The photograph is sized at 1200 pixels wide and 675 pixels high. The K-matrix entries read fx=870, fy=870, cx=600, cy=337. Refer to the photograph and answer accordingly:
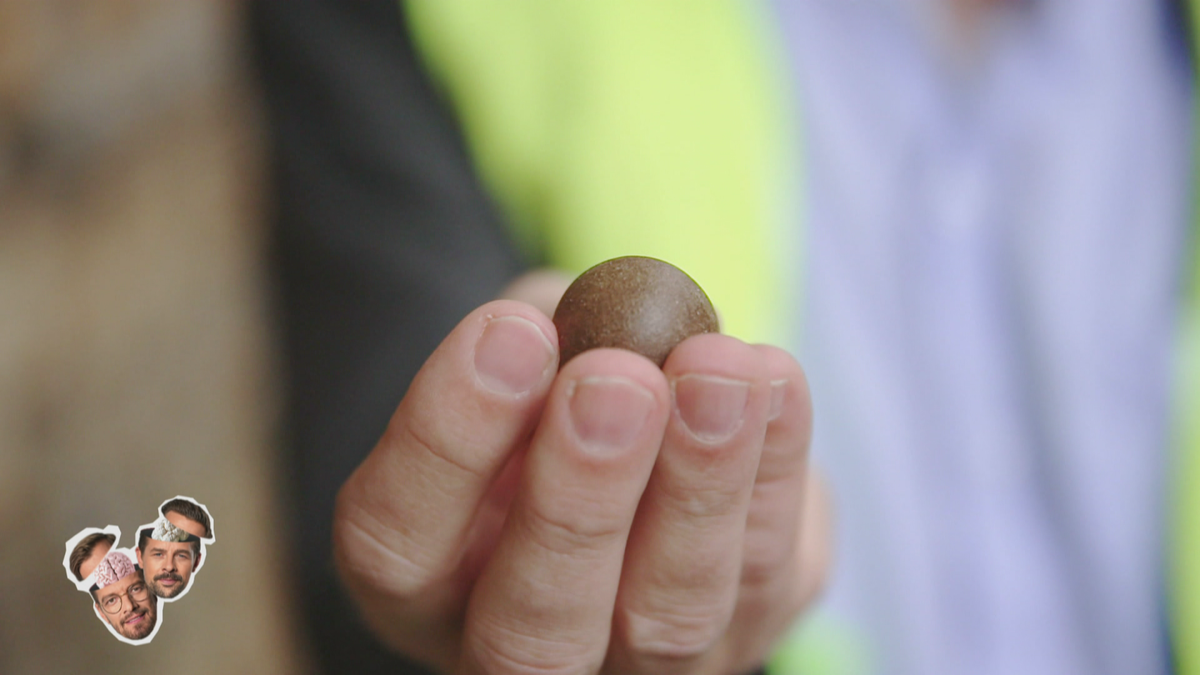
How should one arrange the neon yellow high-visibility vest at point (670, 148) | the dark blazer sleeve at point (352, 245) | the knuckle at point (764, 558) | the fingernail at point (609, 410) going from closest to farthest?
the fingernail at point (609, 410) → the knuckle at point (764, 558) → the dark blazer sleeve at point (352, 245) → the neon yellow high-visibility vest at point (670, 148)

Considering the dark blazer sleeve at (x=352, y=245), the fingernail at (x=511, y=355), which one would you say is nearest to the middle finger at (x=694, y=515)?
the fingernail at (x=511, y=355)

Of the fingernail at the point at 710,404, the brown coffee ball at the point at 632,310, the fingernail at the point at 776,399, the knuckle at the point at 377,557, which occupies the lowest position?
the knuckle at the point at 377,557

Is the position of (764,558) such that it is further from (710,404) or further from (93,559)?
(93,559)

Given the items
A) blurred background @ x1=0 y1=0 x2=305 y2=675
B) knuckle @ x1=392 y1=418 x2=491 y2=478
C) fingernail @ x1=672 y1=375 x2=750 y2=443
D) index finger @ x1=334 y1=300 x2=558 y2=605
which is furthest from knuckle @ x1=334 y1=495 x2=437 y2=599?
blurred background @ x1=0 y1=0 x2=305 y2=675

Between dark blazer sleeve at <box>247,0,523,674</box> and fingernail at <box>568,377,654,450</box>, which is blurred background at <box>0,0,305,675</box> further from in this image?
fingernail at <box>568,377,654,450</box>

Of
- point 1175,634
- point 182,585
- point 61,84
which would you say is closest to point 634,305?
point 182,585

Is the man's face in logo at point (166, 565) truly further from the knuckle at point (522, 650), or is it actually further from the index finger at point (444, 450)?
the knuckle at point (522, 650)

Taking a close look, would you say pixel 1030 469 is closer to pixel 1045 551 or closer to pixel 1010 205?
pixel 1045 551
